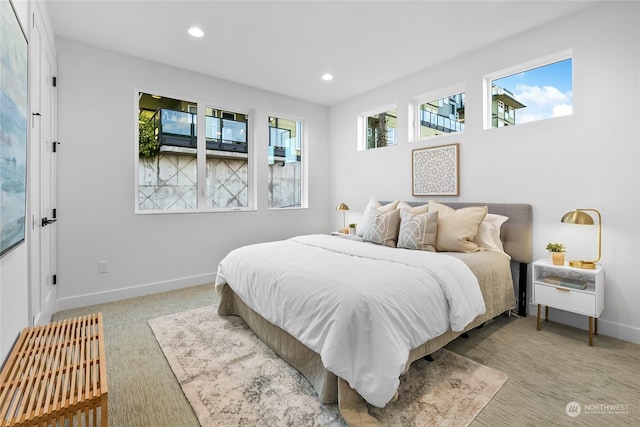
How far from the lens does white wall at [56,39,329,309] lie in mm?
3101

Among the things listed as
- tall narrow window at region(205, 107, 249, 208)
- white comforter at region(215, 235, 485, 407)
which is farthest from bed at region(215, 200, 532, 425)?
tall narrow window at region(205, 107, 249, 208)

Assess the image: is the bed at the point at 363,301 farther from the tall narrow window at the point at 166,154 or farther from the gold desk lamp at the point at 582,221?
the tall narrow window at the point at 166,154

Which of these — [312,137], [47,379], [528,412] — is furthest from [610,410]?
[312,137]

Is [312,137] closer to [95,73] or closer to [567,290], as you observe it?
[95,73]

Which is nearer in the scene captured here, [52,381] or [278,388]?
[52,381]

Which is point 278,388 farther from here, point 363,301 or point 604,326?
point 604,326

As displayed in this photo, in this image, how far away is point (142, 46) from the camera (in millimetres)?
3221

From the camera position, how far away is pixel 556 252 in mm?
2609

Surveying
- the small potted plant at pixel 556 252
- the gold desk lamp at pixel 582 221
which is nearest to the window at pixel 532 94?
the gold desk lamp at pixel 582 221

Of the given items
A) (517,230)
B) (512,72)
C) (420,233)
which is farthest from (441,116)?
(420,233)

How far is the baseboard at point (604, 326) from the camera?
7.97 feet

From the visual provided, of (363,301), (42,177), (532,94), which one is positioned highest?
(532,94)

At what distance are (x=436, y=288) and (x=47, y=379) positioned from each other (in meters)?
1.98

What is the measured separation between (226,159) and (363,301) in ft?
11.2
